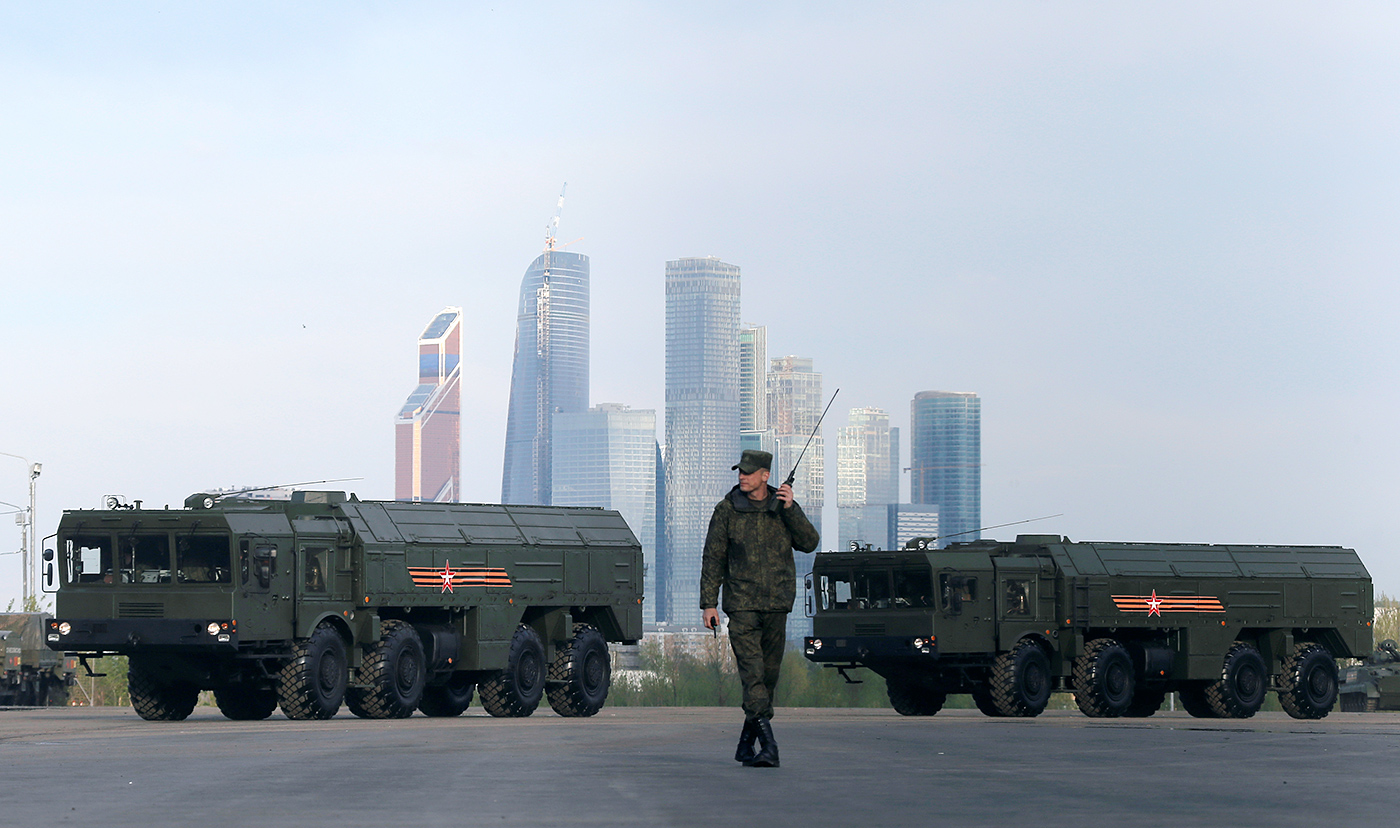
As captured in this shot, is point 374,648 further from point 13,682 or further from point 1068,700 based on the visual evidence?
point 1068,700

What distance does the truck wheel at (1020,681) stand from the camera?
28.7m

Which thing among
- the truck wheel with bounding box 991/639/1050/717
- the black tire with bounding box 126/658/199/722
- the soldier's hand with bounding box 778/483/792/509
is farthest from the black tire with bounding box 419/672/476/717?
the soldier's hand with bounding box 778/483/792/509

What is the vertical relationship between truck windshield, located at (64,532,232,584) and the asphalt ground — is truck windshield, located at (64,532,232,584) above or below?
above

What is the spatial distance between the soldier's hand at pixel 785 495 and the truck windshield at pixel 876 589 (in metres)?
16.2

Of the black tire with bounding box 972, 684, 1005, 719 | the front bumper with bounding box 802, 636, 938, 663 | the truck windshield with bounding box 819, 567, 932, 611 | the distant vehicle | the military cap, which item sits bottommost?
the distant vehicle

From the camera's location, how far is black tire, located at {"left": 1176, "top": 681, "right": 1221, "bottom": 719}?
3117 cm

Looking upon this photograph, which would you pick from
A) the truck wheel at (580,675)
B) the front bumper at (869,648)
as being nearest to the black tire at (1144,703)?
the front bumper at (869,648)

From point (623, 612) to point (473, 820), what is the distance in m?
20.3

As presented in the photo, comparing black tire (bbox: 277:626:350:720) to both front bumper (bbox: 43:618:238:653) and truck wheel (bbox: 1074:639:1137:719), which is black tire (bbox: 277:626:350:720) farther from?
truck wheel (bbox: 1074:639:1137:719)

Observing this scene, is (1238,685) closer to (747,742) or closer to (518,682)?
(518,682)

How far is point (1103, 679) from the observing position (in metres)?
29.4

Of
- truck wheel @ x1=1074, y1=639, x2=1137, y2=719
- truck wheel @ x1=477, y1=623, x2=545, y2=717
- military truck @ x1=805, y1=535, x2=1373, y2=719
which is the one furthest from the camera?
truck wheel @ x1=1074, y1=639, x2=1137, y2=719

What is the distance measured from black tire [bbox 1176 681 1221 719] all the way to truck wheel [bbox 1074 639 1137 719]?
1.64 metres

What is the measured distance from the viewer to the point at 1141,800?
1041 cm
